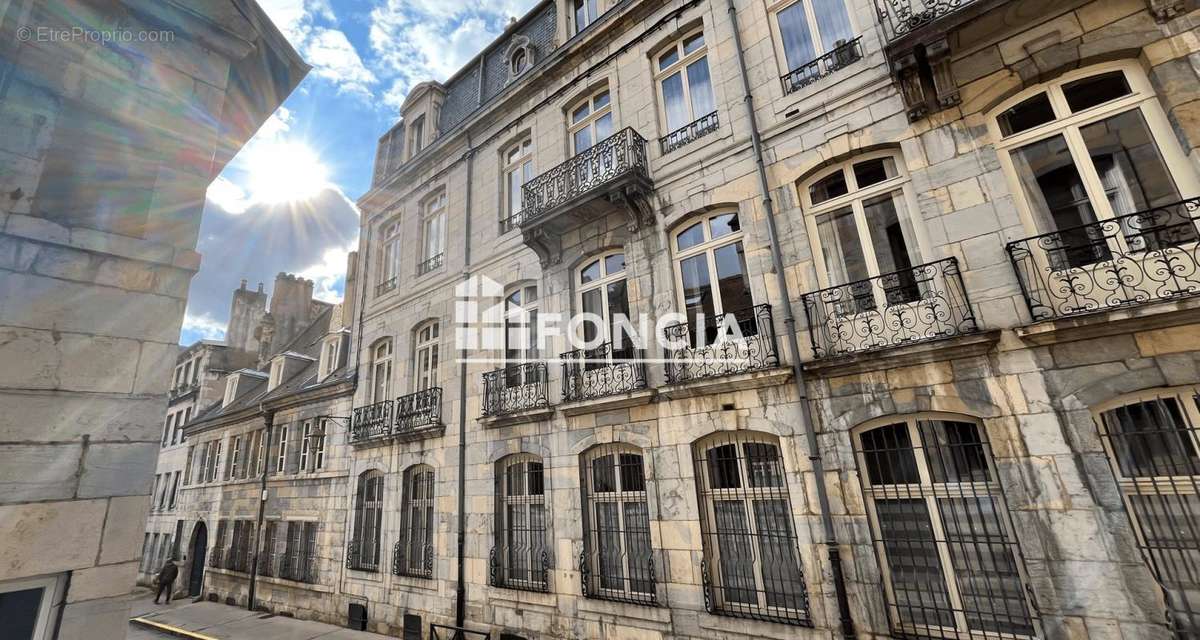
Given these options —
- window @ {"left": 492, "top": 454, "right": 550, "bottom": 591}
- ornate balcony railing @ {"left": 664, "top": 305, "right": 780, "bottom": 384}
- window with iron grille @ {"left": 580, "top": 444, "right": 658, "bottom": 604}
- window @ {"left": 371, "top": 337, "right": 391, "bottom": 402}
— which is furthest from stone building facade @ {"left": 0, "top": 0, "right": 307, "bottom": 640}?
window @ {"left": 371, "top": 337, "right": 391, "bottom": 402}

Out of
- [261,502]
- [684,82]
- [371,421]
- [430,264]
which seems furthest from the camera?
[261,502]

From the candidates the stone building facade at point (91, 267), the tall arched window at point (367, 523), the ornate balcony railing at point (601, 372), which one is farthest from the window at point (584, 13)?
the tall arched window at point (367, 523)

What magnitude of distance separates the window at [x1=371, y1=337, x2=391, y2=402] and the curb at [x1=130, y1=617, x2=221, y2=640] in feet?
22.0

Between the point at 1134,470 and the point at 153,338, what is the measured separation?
29.2ft

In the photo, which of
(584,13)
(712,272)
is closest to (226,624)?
(712,272)

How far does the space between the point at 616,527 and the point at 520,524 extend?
2251 millimetres

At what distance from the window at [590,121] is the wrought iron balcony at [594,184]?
0.97 meters

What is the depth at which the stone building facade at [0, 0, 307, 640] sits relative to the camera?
11.1 ft

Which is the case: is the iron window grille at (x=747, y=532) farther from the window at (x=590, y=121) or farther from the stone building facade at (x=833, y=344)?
the window at (x=590, y=121)

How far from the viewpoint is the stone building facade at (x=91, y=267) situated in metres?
3.39

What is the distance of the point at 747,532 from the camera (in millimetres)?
6855

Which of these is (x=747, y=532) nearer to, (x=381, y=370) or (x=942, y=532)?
(x=942, y=532)

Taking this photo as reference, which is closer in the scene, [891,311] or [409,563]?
[891,311]

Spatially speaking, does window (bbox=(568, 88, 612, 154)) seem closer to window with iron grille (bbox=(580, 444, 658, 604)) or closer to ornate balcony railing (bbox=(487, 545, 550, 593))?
window with iron grille (bbox=(580, 444, 658, 604))
